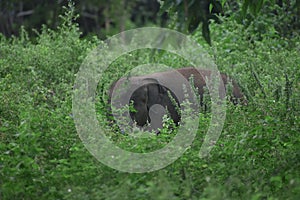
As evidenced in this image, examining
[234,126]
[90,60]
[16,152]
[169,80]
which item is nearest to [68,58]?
[90,60]

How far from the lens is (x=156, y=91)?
7.83m

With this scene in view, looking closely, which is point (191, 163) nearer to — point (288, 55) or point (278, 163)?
point (278, 163)

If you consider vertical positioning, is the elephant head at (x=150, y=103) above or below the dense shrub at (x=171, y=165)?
above

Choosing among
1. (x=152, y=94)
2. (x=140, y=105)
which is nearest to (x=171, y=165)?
(x=140, y=105)

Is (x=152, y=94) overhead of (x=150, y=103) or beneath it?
overhead

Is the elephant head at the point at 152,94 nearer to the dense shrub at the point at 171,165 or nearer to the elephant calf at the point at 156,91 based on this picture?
the elephant calf at the point at 156,91

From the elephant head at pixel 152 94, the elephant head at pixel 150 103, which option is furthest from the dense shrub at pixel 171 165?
the elephant head at pixel 150 103

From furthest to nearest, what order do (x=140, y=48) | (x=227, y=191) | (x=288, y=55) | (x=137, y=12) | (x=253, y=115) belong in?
1. (x=137, y=12)
2. (x=140, y=48)
3. (x=288, y=55)
4. (x=253, y=115)
5. (x=227, y=191)

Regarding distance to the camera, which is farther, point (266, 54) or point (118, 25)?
point (118, 25)

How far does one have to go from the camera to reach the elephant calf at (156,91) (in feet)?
24.5

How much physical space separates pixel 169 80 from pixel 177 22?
3.22 metres

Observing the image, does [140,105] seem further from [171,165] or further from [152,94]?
[171,165]

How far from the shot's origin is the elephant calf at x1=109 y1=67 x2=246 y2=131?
24.5 ft

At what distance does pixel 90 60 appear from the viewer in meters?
7.99
